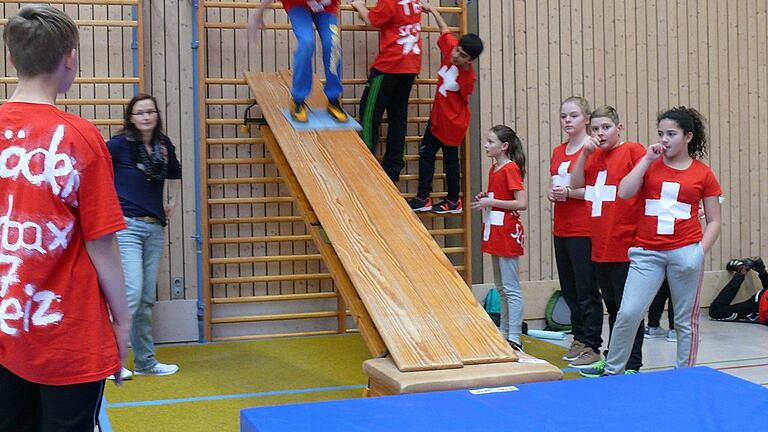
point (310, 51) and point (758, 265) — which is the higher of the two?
point (310, 51)

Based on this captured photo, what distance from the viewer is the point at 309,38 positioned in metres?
4.80

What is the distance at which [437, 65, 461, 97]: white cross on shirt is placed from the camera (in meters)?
5.64

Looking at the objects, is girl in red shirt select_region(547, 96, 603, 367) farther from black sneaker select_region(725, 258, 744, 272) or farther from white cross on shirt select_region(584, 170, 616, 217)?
black sneaker select_region(725, 258, 744, 272)

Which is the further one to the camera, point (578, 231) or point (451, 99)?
point (451, 99)

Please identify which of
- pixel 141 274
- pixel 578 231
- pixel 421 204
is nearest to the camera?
pixel 141 274

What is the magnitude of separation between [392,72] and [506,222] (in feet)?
4.27

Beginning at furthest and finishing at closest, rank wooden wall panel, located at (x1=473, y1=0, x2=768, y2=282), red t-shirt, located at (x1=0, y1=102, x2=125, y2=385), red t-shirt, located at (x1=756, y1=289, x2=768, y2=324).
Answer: wooden wall panel, located at (x1=473, y1=0, x2=768, y2=282) < red t-shirt, located at (x1=756, y1=289, x2=768, y2=324) < red t-shirt, located at (x1=0, y1=102, x2=125, y2=385)

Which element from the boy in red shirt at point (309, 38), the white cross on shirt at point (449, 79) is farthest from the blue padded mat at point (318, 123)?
the white cross on shirt at point (449, 79)

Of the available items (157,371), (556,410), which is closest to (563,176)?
(157,371)

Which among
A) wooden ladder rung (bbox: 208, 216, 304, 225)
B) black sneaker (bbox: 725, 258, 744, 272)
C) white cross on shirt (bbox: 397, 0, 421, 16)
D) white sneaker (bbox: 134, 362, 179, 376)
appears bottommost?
white sneaker (bbox: 134, 362, 179, 376)

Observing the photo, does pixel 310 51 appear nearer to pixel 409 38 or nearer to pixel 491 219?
pixel 409 38

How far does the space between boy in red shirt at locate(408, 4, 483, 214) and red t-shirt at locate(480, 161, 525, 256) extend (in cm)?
74

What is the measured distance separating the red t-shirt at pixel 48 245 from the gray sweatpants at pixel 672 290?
102 inches

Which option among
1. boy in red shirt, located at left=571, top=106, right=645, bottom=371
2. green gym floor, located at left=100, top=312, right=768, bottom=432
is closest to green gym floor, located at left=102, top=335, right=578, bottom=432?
green gym floor, located at left=100, top=312, right=768, bottom=432
